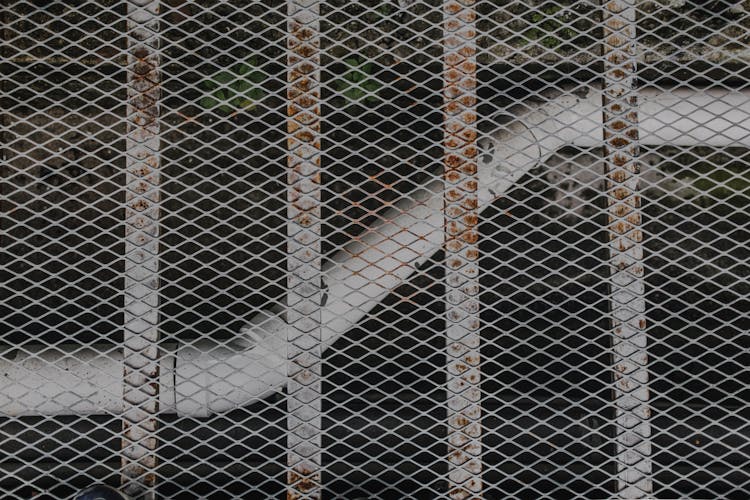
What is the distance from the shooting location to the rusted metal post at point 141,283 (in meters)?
1.98

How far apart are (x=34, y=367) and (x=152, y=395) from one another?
52 centimetres

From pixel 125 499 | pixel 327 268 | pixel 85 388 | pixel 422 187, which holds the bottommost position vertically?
pixel 125 499

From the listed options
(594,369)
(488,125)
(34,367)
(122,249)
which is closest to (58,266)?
(122,249)

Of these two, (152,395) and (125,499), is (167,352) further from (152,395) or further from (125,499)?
(125,499)

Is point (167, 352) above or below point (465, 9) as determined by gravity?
below

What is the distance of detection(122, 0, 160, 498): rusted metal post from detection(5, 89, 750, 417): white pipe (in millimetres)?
119

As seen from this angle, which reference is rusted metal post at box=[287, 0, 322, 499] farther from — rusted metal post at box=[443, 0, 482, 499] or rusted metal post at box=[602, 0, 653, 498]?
rusted metal post at box=[602, 0, 653, 498]

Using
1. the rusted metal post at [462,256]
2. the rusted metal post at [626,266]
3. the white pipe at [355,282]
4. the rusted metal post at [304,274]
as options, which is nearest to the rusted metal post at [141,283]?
the white pipe at [355,282]

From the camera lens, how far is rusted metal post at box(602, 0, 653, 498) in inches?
78.3

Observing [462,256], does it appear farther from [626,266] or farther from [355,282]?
[626,266]

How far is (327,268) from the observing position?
84.5 inches

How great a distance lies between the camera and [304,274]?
6.58ft

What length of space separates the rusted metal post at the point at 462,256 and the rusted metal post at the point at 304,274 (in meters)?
0.46

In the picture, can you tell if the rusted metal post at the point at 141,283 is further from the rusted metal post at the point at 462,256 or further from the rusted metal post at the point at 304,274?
the rusted metal post at the point at 462,256
